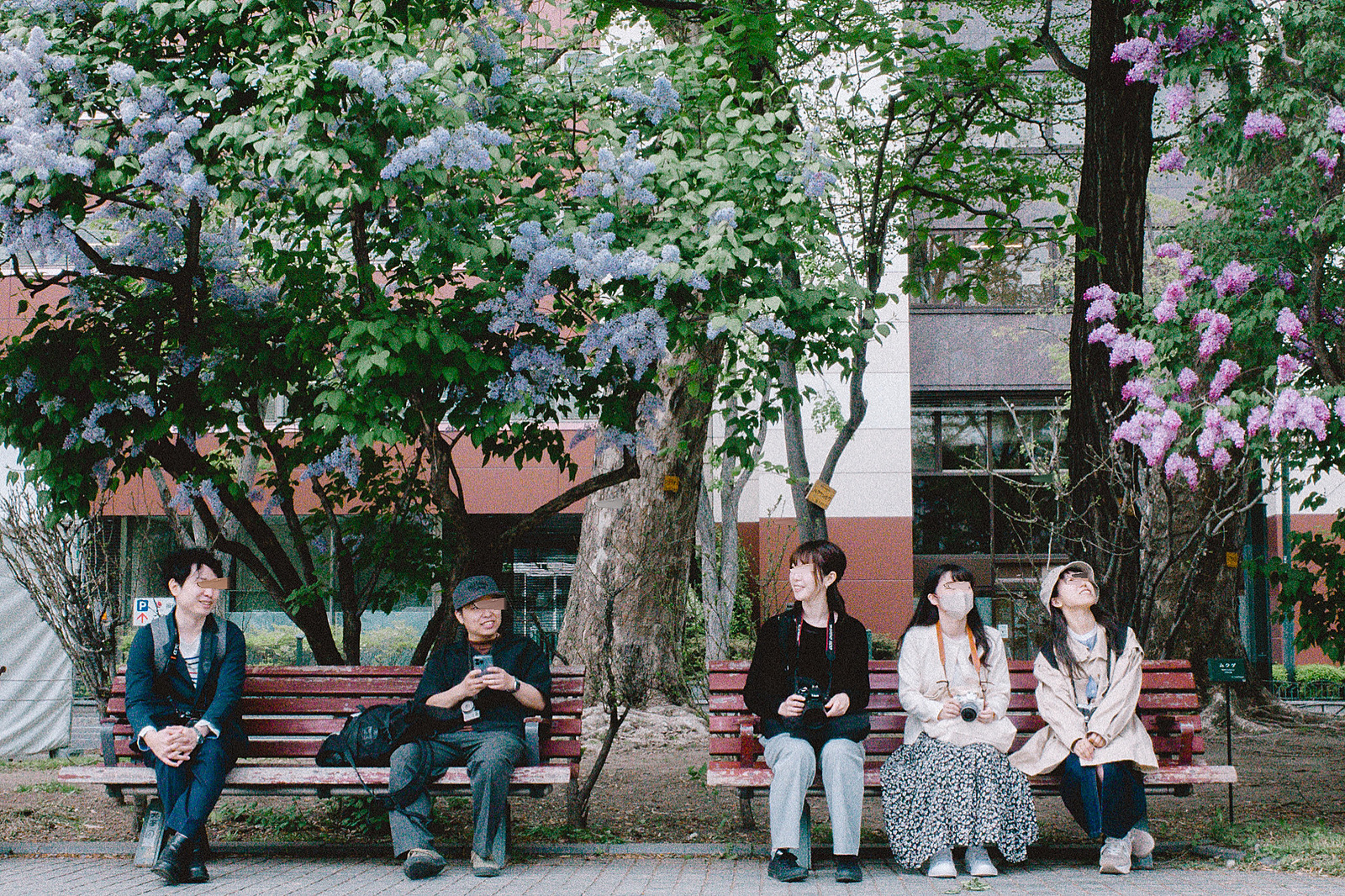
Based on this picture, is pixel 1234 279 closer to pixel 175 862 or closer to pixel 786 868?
pixel 786 868

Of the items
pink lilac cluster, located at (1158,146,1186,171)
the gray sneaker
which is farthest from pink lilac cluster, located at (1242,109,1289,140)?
the gray sneaker

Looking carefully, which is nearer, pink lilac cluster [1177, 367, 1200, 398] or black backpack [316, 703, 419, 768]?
black backpack [316, 703, 419, 768]

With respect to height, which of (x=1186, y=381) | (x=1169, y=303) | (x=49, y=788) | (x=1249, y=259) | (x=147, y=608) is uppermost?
(x=1249, y=259)

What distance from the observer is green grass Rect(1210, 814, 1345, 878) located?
219 inches

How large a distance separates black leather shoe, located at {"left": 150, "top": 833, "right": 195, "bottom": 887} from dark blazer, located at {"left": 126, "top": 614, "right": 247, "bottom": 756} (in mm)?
467

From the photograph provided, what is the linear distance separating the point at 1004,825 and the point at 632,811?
2.62m

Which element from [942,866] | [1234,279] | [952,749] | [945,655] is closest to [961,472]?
[1234,279]

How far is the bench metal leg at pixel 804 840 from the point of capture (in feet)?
17.7

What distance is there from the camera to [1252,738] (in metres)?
12.2

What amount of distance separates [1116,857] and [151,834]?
425cm

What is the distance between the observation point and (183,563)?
19.4ft

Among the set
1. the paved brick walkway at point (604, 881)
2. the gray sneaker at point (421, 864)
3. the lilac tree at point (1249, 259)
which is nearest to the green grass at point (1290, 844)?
the paved brick walkway at point (604, 881)

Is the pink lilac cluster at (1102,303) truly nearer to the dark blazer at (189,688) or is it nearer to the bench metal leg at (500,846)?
the bench metal leg at (500,846)

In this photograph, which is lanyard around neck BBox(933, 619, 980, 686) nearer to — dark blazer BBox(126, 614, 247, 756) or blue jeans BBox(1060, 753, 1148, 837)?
blue jeans BBox(1060, 753, 1148, 837)
